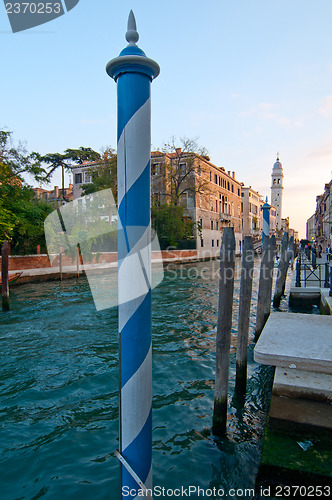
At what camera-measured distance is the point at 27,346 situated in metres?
5.38

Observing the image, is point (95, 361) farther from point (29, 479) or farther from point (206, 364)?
point (29, 479)

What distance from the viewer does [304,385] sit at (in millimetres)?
2504

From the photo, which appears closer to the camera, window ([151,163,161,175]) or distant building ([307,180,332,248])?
window ([151,163,161,175])

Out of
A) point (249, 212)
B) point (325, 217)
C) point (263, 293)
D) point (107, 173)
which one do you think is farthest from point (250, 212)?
point (263, 293)

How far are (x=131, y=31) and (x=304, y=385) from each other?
244 cm

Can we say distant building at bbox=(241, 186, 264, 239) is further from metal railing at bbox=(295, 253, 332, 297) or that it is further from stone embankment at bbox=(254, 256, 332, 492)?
stone embankment at bbox=(254, 256, 332, 492)

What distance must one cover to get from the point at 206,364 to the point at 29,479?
254cm

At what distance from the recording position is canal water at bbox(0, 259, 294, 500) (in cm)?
242

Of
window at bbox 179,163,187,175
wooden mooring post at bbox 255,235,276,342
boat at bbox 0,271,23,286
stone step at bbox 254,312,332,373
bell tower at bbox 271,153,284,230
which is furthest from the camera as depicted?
bell tower at bbox 271,153,284,230

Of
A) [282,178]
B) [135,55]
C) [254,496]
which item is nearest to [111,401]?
[254,496]

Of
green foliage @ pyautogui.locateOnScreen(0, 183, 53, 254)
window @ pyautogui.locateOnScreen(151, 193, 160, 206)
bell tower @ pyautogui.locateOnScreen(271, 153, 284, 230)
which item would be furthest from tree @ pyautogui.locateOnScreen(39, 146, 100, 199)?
bell tower @ pyautogui.locateOnScreen(271, 153, 284, 230)

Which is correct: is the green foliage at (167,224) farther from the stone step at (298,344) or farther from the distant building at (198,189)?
the stone step at (298,344)

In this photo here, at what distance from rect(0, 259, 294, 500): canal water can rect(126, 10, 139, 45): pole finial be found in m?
2.46

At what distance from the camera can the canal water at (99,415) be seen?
2.42m
